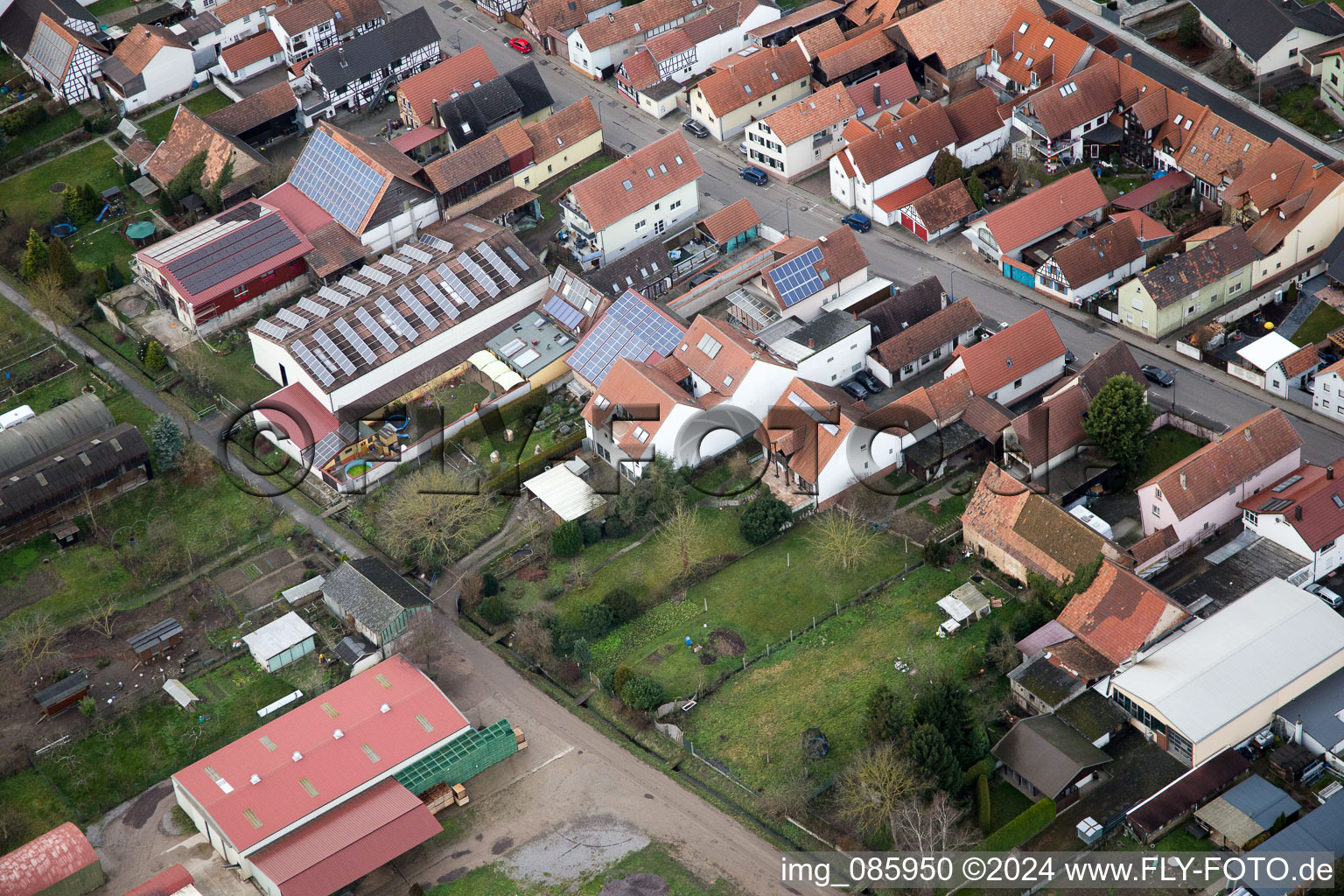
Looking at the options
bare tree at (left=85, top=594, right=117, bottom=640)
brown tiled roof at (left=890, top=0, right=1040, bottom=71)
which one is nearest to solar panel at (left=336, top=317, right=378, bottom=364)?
bare tree at (left=85, top=594, right=117, bottom=640)

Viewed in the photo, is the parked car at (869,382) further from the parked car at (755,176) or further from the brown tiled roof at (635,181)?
the parked car at (755,176)

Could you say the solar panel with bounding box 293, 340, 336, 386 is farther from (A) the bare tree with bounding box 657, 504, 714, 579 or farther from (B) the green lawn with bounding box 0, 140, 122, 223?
(B) the green lawn with bounding box 0, 140, 122, 223

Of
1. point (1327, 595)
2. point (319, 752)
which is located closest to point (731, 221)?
point (1327, 595)

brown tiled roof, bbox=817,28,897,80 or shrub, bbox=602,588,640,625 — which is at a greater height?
brown tiled roof, bbox=817,28,897,80

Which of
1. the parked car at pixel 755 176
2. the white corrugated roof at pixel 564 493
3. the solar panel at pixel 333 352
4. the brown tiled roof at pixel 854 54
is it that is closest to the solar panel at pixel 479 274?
the solar panel at pixel 333 352

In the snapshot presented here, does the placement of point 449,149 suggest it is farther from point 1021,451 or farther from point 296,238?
point 1021,451
